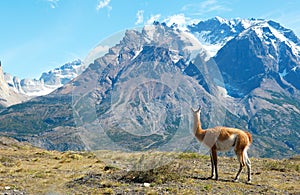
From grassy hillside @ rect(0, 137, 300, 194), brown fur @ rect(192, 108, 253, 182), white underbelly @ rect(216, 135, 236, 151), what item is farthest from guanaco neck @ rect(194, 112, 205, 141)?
grassy hillside @ rect(0, 137, 300, 194)

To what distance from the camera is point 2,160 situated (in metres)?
33.6

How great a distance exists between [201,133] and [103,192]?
23.0ft

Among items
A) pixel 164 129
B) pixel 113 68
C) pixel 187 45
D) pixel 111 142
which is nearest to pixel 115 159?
pixel 111 142

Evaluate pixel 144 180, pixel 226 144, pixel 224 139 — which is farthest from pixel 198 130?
pixel 144 180

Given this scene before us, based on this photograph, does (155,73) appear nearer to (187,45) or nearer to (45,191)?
(187,45)

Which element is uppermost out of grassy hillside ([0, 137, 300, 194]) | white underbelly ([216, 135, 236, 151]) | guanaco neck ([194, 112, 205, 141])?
guanaco neck ([194, 112, 205, 141])

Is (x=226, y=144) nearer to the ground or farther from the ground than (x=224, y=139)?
nearer to the ground

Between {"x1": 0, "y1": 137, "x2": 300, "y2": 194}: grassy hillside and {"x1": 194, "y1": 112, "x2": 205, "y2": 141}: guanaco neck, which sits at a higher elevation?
{"x1": 194, "y1": 112, "x2": 205, "y2": 141}: guanaco neck

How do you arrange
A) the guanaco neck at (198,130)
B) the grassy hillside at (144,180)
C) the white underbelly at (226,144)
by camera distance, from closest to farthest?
1. the grassy hillside at (144,180)
2. the white underbelly at (226,144)
3. the guanaco neck at (198,130)

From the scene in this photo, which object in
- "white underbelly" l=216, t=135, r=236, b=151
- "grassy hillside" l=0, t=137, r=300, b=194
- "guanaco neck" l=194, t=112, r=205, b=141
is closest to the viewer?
"grassy hillside" l=0, t=137, r=300, b=194

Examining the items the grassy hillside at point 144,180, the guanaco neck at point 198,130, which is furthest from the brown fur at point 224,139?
the grassy hillside at point 144,180

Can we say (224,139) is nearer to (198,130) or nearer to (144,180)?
(198,130)

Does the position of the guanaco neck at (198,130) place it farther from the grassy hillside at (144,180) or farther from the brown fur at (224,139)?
the grassy hillside at (144,180)

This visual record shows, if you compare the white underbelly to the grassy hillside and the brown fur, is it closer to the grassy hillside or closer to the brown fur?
the brown fur
